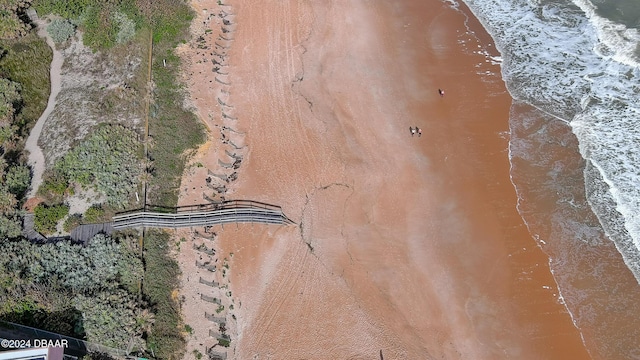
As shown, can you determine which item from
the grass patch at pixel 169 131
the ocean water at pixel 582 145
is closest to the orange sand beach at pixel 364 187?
the grass patch at pixel 169 131

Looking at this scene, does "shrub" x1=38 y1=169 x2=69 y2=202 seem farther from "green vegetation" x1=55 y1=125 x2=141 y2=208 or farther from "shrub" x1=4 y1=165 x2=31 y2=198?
"shrub" x1=4 y1=165 x2=31 y2=198

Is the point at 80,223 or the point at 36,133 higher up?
the point at 36,133

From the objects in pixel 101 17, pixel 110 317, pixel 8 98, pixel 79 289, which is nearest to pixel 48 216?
pixel 79 289

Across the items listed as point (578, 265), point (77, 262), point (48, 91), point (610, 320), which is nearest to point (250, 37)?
point (48, 91)

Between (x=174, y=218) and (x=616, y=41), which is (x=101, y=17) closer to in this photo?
(x=174, y=218)

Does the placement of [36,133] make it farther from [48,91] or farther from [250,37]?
[250,37]
